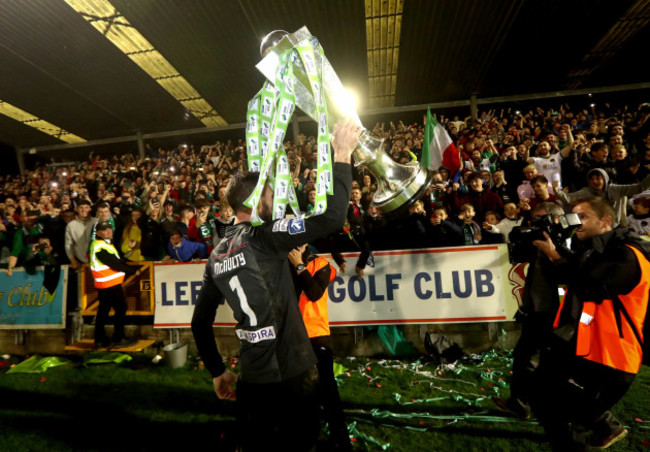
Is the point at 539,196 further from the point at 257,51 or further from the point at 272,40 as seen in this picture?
the point at 257,51

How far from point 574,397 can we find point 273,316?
2348mm

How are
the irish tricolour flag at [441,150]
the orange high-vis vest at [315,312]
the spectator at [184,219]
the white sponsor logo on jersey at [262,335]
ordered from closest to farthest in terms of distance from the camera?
the white sponsor logo on jersey at [262,335] → the orange high-vis vest at [315,312] → the spectator at [184,219] → the irish tricolour flag at [441,150]

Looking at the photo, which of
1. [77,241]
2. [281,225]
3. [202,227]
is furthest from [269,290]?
[77,241]

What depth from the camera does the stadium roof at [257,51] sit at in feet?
35.0

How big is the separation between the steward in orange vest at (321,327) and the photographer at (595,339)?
5.28 ft

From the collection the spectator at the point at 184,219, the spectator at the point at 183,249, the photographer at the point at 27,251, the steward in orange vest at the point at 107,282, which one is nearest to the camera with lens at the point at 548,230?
the spectator at the point at 183,249

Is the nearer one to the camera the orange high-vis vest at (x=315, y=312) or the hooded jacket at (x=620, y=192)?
the orange high-vis vest at (x=315, y=312)

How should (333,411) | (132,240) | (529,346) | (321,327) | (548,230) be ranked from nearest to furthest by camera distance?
(548,230)
(333,411)
(529,346)
(321,327)
(132,240)

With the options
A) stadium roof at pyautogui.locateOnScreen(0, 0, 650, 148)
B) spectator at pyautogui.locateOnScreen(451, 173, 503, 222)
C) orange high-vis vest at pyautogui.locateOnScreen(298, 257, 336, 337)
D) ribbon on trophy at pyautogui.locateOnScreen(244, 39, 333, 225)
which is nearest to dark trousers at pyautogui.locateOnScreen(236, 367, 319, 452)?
ribbon on trophy at pyautogui.locateOnScreen(244, 39, 333, 225)

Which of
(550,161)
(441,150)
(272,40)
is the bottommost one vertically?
(272,40)

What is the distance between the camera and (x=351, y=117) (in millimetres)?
1762

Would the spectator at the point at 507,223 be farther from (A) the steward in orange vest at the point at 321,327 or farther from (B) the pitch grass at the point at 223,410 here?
(A) the steward in orange vest at the point at 321,327

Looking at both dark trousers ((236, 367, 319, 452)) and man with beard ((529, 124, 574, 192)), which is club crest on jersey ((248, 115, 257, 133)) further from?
man with beard ((529, 124, 574, 192))

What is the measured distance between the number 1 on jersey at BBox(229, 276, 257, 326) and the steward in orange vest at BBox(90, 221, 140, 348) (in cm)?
492
